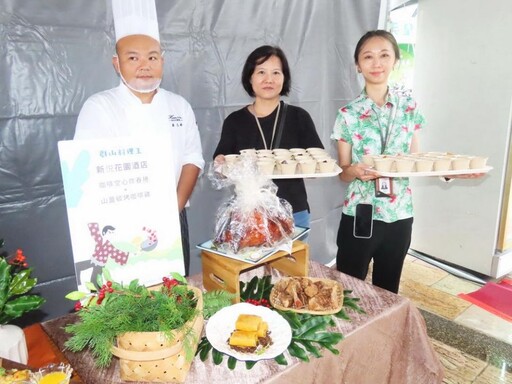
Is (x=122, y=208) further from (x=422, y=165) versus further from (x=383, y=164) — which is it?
(x=422, y=165)

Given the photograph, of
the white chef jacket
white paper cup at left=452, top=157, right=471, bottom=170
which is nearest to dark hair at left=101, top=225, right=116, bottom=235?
the white chef jacket

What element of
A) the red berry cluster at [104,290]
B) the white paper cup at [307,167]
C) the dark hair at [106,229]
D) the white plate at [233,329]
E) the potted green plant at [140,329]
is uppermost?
the white paper cup at [307,167]

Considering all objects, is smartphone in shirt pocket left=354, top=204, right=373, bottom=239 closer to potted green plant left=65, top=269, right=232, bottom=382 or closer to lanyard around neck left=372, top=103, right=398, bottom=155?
lanyard around neck left=372, top=103, right=398, bottom=155

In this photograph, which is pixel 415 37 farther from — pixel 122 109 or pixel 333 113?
pixel 122 109

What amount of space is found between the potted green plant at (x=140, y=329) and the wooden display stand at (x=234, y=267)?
0.27m

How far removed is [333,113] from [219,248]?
243cm

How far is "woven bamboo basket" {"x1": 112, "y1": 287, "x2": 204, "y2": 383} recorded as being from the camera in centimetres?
94

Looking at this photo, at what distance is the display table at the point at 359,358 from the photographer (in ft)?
3.46

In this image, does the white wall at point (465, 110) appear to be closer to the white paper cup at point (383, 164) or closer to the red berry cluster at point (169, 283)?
the white paper cup at point (383, 164)

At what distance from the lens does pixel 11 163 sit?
6.79 ft

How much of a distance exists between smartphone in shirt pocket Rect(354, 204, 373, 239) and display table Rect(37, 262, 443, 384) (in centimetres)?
49

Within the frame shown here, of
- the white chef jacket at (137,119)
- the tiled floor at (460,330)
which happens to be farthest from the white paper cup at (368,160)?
the tiled floor at (460,330)

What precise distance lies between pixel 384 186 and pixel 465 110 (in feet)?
6.58

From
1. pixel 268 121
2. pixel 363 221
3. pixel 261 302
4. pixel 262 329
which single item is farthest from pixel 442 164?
pixel 262 329
